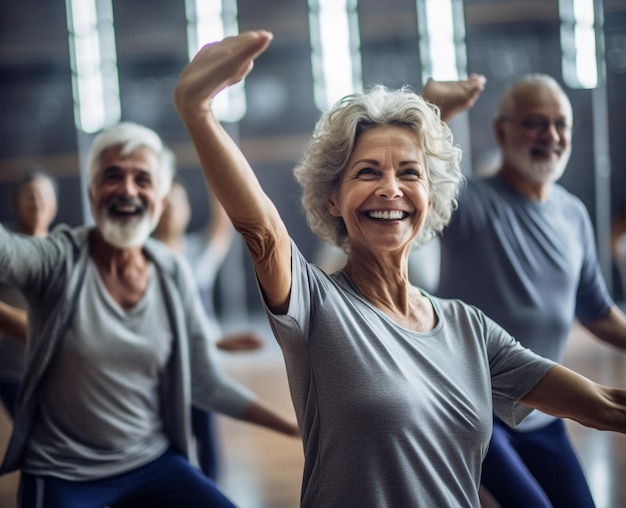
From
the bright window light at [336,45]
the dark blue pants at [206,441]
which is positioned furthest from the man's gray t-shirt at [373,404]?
the bright window light at [336,45]

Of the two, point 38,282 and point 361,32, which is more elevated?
point 361,32

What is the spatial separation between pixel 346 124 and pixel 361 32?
802 centimetres

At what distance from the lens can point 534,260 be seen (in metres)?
2.12

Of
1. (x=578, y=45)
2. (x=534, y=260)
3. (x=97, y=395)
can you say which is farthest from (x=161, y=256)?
(x=578, y=45)

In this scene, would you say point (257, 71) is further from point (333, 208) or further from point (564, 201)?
point (333, 208)

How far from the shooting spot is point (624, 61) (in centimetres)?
864

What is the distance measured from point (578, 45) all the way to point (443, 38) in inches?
59.0

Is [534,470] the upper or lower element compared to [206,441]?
upper

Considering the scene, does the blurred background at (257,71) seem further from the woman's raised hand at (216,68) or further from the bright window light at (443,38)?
the woman's raised hand at (216,68)

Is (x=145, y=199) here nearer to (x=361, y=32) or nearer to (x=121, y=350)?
(x=121, y=350)

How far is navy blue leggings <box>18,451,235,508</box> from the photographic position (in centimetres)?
188

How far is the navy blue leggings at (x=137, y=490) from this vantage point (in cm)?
188

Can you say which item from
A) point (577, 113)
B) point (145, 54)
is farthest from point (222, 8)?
point (577, 113)

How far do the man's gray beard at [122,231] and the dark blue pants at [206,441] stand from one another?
Result: 104 cm
